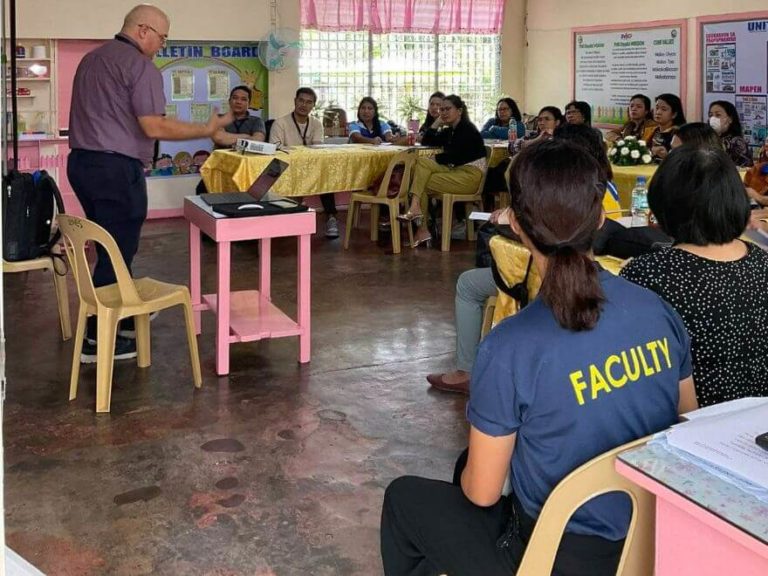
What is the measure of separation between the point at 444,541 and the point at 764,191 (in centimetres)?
432

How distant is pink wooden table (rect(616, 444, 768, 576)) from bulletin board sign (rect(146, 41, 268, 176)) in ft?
24.2

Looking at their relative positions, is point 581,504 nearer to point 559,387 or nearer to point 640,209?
point 559,387

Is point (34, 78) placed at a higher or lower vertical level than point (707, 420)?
higher

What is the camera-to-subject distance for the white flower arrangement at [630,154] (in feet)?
19.9

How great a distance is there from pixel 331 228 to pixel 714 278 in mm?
5634

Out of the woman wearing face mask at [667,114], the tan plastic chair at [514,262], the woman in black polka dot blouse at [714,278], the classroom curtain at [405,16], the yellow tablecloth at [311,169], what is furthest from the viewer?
the classroom curtain at [405,16]

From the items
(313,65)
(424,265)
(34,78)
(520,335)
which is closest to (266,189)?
(424,265)

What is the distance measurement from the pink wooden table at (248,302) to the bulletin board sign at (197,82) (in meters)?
4.05

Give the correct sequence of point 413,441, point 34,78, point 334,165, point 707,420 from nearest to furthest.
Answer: point 707,420 → point 413,441 → point 334,165 → point 34,78

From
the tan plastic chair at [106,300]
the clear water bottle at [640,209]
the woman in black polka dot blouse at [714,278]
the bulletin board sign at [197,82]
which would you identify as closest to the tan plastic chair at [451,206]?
the bulletin board sign at [197,82]

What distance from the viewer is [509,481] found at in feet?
6.02

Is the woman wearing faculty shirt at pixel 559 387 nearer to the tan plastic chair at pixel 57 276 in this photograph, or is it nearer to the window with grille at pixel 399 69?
the tan plastic chair at pixel 57 276

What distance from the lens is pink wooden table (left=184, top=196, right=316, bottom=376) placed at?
3994 mm

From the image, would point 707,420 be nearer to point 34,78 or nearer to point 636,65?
→ point 34,78
